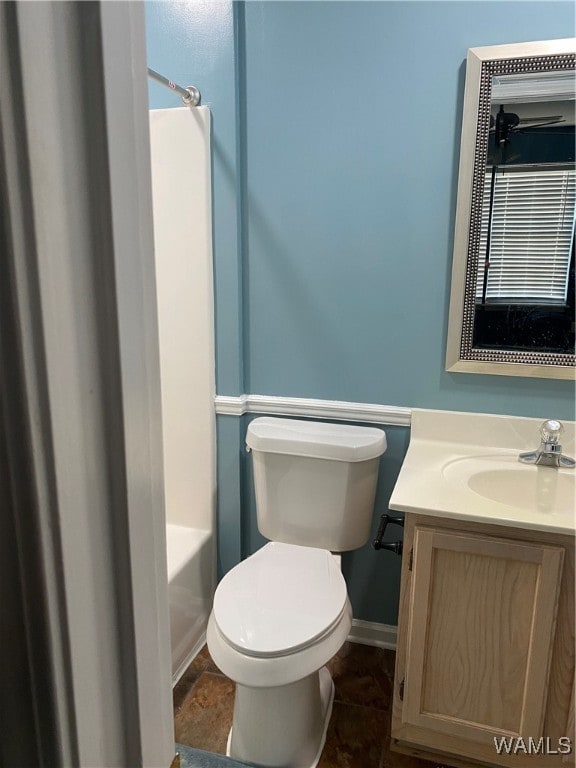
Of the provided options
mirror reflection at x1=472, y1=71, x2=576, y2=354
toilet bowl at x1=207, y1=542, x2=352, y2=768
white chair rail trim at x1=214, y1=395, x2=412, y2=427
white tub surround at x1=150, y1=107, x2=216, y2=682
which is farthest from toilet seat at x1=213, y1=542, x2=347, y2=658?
mirror reflection at x1=472, y1=71, x2=576, y2=354

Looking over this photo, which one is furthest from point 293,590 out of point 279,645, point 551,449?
point 551,449

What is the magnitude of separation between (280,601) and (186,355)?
0.88m

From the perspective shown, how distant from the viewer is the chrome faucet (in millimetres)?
1506

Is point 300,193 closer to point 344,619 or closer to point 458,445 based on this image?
point 458,445

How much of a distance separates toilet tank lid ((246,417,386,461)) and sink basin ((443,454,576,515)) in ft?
0.80

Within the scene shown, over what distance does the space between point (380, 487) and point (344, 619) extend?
19.7 inches

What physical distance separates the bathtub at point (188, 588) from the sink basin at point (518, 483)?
2.97 ft

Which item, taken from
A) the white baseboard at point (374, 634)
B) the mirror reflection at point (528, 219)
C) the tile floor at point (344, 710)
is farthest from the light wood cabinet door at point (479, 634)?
the mirror reflection at point (528, 219)

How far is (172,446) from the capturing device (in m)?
1.95

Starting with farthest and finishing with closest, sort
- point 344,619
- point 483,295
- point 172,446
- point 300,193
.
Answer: point 172,446, point 300,193, point 483,295, point 344,619

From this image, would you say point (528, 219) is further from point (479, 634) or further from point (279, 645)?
point (279, 645)

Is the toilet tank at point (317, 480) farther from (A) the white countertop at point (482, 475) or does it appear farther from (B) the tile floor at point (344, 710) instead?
(B) the tile floor at point (344, 710)

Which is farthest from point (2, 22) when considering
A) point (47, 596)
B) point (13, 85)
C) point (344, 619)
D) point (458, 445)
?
point (458, 445)
